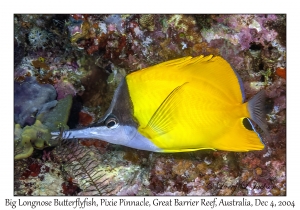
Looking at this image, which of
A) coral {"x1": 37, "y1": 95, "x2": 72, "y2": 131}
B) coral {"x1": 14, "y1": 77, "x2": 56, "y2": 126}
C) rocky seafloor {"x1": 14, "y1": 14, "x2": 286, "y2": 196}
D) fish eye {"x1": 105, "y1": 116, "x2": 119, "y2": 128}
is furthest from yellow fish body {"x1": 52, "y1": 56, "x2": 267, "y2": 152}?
coral {"x1": 14, "y1": 77, "x2": 56, "y2": 126}

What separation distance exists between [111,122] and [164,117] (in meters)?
0.37

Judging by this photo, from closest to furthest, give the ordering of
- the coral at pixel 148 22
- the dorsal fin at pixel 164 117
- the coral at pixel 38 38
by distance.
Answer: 1. the dorsal fin at pixel 164 117
2. the coral at pixel 148 22
3. the coral at pixel 38 38

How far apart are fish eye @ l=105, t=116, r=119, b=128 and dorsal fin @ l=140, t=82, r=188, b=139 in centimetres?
18

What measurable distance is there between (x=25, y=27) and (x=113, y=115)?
1525 mm

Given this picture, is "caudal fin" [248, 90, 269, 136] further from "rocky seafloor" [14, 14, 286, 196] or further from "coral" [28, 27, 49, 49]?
"coral" [28, 27, 49, 49]

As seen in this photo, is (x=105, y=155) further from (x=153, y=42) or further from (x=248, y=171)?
(x=248, y=171)

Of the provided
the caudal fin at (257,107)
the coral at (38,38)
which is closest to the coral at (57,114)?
the coral at (38,38)

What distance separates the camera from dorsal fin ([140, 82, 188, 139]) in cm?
188

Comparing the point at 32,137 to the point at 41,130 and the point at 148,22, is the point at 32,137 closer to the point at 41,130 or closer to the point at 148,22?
the point at 41,130

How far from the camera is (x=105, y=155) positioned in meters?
2.67

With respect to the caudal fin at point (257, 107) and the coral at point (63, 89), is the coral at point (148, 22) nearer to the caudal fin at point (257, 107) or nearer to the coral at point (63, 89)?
the coral at point (63, 89)

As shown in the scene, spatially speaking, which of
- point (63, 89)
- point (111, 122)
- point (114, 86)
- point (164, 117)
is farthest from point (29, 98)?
point (164, 117)

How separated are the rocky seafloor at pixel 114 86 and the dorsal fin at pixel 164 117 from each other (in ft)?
2.46

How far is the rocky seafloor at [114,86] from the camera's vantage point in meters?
2.53
